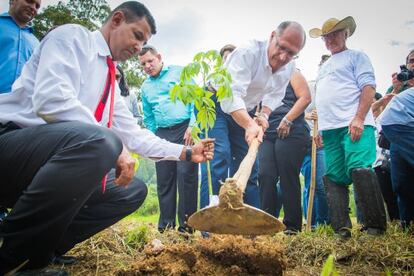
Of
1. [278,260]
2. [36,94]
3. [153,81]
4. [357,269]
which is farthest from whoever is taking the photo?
[153,81]

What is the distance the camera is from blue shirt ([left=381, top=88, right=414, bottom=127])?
118 inches

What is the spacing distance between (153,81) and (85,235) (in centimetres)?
231

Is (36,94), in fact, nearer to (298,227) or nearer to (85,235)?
(85,235)

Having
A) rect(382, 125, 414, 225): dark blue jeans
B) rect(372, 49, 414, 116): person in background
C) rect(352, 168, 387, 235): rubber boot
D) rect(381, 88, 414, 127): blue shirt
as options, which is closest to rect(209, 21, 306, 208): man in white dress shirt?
rect(352, 168, 387, 235): rubber boot

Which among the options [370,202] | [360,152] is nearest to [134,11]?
[360,152]

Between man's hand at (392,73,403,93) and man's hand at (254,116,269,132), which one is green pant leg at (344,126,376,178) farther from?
man's hand at (392,73,403,93)

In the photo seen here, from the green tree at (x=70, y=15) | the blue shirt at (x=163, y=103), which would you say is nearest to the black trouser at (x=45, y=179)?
the blue shirt at (x=163, y=103)

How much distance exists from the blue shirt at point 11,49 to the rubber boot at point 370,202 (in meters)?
2.78

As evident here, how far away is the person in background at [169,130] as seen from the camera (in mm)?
3334

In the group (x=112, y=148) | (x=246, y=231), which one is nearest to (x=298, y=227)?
(x=246, y=231)

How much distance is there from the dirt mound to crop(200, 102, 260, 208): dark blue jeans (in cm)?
118

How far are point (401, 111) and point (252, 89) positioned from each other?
136 cm

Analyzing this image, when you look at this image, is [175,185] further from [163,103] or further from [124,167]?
[124,167]

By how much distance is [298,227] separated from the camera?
10.1ft
